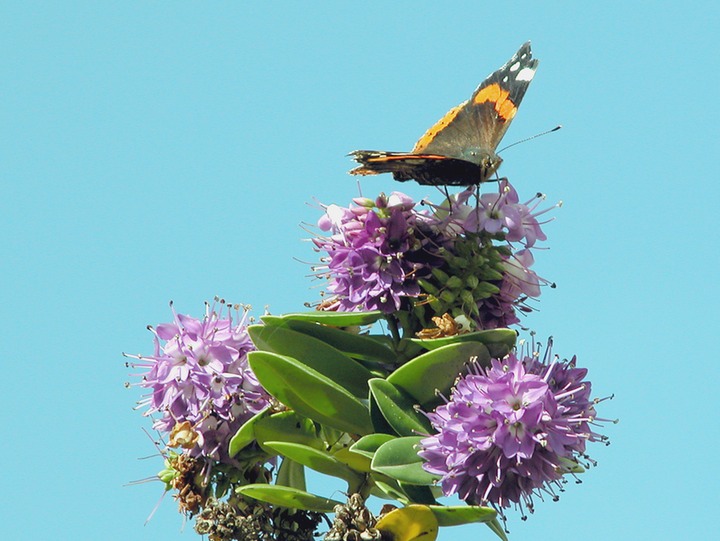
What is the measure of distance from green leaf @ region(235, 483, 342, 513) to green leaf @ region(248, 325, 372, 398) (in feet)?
1.63

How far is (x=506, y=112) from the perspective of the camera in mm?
5812

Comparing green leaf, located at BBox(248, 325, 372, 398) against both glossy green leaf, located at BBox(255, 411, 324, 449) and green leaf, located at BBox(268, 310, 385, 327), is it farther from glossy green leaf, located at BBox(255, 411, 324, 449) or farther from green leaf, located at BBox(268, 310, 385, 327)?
glossy green leaf, located at BBox(255, 411, 324, 449)

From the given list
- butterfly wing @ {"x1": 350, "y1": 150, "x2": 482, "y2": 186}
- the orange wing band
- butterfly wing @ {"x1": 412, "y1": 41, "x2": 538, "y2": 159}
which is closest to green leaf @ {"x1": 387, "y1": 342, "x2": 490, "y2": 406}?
butterfly wing @ {"x1": 350, "y1": 150, "x2": 482, "y2": 186}

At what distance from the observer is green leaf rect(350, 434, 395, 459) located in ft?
15.2

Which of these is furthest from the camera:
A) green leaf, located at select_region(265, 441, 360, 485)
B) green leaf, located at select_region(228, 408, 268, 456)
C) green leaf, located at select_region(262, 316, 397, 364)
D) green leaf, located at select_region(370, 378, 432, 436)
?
green leaf, located at select_region(262, 316, 397, 364)

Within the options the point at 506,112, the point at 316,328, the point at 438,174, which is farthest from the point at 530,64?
the point at 316,328

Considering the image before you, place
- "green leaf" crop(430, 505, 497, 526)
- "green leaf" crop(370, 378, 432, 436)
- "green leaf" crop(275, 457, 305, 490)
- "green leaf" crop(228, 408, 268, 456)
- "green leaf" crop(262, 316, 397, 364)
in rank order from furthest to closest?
"green leaf" crop(275, 457, 305, 490)
"green leaf" crop(262, 316, 397, 364)
"green leaf" crop(228, 408, 268, 456)
"green leaf" crop(370, 378, 432, 436)
"green leaf" crop(430, 505, 497, 526)

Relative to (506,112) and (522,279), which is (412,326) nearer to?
(522,279)

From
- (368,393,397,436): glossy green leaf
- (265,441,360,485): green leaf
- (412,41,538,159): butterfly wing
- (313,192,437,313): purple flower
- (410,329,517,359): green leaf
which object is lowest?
(265,441,360,485): green leaf

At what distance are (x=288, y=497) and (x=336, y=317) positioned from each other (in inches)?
30.6

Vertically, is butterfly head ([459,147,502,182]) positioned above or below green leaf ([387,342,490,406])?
above

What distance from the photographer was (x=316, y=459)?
4895mm

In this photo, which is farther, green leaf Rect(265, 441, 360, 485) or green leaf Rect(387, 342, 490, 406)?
green leaf Rect(265, 441, 360, 485)

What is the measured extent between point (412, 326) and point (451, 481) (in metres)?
0.86
